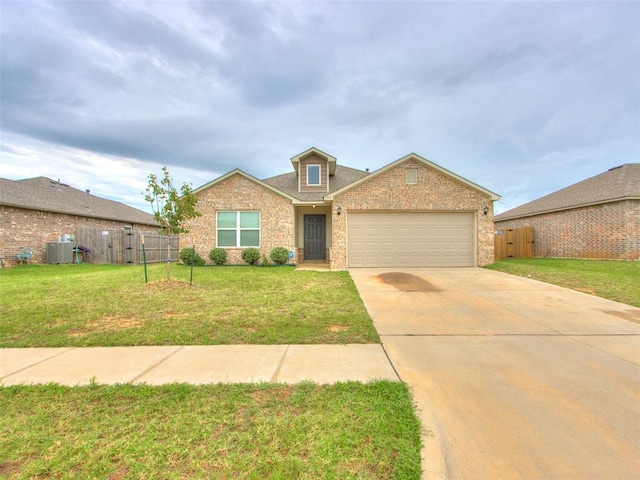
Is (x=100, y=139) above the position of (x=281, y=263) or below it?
above

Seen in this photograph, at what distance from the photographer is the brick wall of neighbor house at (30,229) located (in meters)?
14.1

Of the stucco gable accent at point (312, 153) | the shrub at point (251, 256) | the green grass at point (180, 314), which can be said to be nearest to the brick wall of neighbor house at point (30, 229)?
the green grass at point (180, 314)

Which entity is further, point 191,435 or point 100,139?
point 100,139

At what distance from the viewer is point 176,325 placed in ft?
15.6

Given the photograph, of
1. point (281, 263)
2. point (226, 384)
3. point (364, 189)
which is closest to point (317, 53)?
point (364, 189)

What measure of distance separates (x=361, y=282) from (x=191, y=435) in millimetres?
7369

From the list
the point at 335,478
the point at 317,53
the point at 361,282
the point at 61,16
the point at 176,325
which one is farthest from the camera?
the point at 317,53

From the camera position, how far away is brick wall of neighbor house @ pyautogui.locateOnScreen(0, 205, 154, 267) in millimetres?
14117

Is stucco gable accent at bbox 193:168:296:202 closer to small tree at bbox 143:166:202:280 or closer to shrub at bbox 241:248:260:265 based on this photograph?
shrub at bbox 241:248:260:265

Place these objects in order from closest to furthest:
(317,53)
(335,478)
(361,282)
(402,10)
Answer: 1. (335,478)
2. (361,282)
3. (402,10)
4. (317,53)

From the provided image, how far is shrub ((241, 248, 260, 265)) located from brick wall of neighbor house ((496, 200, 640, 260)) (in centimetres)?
1756

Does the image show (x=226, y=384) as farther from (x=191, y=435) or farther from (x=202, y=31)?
(x=202, y=31)

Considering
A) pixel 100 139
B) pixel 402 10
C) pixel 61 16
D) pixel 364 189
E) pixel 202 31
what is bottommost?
pixel 364 189

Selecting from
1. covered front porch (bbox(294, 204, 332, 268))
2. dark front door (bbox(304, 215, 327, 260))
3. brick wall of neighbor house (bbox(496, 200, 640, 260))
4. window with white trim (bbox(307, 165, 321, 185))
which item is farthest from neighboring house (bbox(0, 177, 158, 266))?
brick wall of neighbor house (bbox(496, 200, 640, 260))
